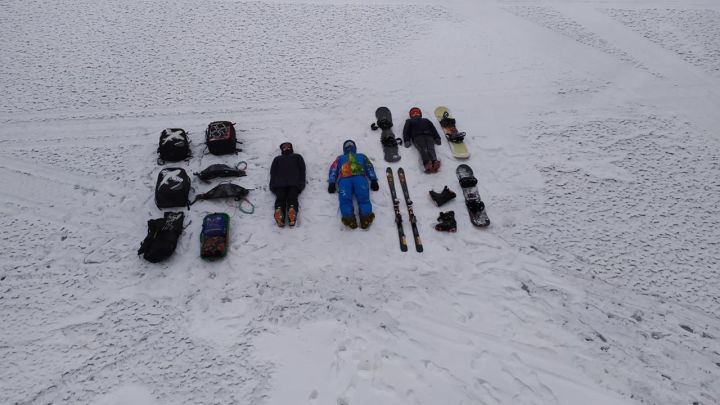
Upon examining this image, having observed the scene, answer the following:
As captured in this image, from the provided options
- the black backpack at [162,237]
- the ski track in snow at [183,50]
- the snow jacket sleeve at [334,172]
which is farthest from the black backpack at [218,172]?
the ski track in snow at [183,50]

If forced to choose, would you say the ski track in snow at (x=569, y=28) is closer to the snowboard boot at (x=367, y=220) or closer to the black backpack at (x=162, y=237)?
the snowboard boot at (x=367, y=220)

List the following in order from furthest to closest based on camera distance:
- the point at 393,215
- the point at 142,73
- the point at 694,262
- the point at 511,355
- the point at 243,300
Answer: the point at 142,73
the point at 393,215
the point at 694,262
the point at 243,300
the point at 511,355

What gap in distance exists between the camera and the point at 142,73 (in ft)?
33.5

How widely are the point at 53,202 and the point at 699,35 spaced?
16940 millimetres

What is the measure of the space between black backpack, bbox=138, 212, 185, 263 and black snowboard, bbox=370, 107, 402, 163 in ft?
13.7

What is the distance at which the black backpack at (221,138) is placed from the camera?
8.16 metres

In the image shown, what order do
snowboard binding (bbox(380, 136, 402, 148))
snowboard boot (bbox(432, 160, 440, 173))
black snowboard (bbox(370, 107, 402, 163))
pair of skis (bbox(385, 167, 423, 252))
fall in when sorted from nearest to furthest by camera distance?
1. pair of skis (bbox(385, 167, 423, 252))
2. snowboard boot (bbox(432, 160, 440, 173))
3. black snowboard (bbox(370, 107, 402, 163))
4. snowboard binding (bbox(380, 136, 402, 148))

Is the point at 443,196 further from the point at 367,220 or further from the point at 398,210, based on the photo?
the point at 367,220

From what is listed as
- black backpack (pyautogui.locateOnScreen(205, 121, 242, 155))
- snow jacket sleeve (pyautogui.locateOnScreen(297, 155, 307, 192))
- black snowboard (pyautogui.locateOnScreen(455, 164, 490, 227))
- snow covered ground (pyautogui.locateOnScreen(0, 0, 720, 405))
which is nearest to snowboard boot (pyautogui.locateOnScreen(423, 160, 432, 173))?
snow covered ground (pyautogui.locateOnScreen(0, 0, 720, 405))

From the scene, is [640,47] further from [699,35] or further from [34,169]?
[34,169]

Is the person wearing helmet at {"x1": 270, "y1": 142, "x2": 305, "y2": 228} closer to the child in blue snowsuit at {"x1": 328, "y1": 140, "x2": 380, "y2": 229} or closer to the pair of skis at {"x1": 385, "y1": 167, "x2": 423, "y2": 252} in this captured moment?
the child in blue snowsuit at {"x1": 328, "y1": 140, "x2": 380, "y2": 229}

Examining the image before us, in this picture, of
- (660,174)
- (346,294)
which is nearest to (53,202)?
(346,294)

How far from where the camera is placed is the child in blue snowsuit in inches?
275

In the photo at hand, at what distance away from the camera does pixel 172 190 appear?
7.30 m
